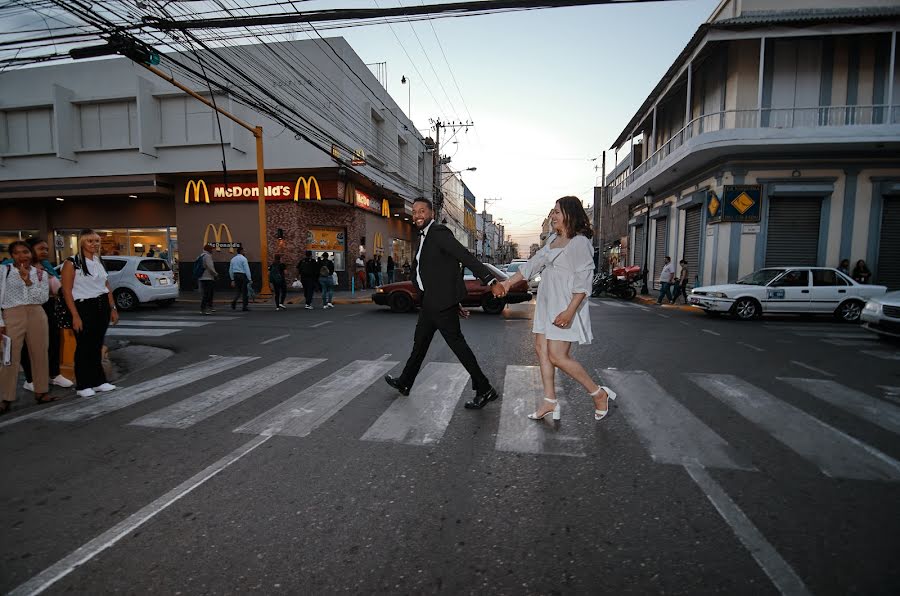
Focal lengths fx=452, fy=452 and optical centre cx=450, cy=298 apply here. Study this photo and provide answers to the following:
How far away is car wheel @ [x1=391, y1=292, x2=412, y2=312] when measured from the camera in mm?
13055

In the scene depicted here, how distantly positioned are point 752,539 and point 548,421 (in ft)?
6.23

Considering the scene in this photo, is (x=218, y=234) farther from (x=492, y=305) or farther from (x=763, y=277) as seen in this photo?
(x=763, y=277)

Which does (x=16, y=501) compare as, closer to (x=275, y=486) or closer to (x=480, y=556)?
(x=275, y=486)

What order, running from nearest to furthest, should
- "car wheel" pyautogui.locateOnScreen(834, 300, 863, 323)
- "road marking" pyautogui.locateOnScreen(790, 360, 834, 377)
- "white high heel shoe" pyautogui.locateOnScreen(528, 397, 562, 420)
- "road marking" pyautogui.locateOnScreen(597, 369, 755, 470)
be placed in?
"road marking" pyautogui.locateOnScreen(597, 369, 755, 470), "white high heel shoe" pyautogui.locateOnScreen(528, 397, 562, 420), "road marking" pyautogui.locateOnScreen(790, 360, 834, 377), "car wheel" pyautogui.locateOnScreen(834, 300, 863, 323)

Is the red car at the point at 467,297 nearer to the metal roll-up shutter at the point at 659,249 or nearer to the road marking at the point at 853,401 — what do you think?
the road marking at the point at 853,401

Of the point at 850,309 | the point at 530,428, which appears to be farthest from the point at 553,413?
the point at 850,309

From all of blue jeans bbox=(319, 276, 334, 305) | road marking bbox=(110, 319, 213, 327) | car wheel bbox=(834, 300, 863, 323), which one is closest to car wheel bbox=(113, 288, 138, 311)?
road marking bbox=(110, 319, 213, 327)

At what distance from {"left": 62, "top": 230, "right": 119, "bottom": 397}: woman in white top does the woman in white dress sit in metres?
4.54

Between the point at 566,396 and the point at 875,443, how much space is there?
247 centimetres

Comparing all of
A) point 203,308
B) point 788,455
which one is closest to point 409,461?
point 788,455

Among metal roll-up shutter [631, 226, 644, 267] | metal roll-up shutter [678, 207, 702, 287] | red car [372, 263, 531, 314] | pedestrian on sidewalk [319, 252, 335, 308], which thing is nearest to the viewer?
red car [372, 263, 531, 314]

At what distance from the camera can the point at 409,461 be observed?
3.22m

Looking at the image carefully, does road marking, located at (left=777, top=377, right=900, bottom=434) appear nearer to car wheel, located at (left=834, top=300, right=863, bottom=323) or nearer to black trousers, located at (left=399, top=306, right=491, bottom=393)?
black trousers, located at (left=399, top=306, right=491, bottom=393)

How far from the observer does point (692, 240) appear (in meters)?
19.3
